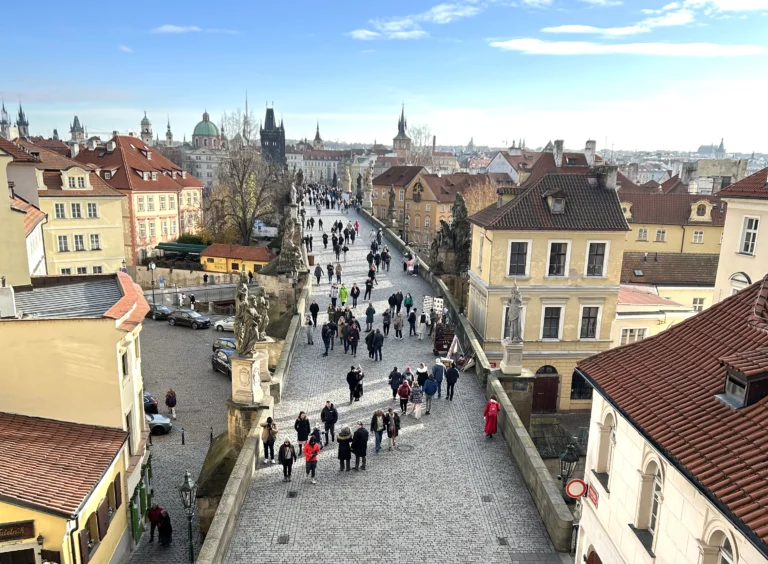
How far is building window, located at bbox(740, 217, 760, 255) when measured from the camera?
2133cm

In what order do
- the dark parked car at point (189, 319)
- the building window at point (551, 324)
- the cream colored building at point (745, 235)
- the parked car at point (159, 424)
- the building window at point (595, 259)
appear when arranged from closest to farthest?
the cream colored building at point (745, 235), the parked car at point (159, 424), the building window at point (595, 259), the building window at point (551, 324), the dark parked car at point (189, 319)

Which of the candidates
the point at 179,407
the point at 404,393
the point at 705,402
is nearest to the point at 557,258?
the point at 404,393

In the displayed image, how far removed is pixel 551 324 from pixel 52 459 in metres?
20.6

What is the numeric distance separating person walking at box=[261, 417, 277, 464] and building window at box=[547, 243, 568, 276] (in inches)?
636

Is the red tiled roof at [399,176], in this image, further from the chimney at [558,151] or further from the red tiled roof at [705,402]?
the red tiled roof at [705,402]

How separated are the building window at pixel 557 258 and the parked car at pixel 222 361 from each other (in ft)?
51.0

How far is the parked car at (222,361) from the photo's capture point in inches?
1173

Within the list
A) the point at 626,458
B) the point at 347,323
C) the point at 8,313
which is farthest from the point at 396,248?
the point at 626,458

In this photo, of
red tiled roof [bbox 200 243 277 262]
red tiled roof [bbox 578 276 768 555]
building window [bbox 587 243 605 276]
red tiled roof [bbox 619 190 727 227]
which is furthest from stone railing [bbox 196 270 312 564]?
red tiled roof [bbox 619 190 727 227]

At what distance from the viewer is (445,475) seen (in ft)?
43.6

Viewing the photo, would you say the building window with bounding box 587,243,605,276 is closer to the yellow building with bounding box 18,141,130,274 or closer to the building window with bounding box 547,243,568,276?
the building window with bounding box 547,243,568,276

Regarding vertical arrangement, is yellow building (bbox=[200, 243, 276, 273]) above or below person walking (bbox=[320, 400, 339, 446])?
below

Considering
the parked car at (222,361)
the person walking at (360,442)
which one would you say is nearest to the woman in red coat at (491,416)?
the person walking at (360,442)

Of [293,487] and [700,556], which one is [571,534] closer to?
[700,556]
